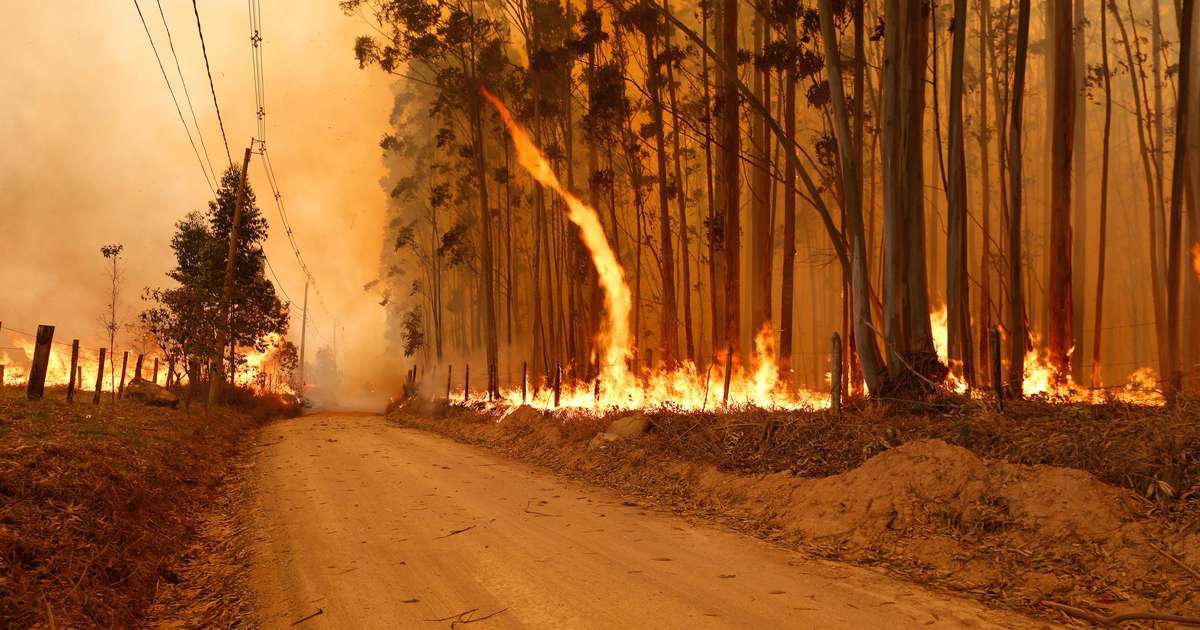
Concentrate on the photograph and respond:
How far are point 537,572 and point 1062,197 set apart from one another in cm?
976

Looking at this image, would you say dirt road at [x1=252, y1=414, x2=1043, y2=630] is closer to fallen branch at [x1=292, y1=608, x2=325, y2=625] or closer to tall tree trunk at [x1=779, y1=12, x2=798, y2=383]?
fallen branch at [x1=292, y1=608, x2=325, y2=625]

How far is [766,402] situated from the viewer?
1245 cm

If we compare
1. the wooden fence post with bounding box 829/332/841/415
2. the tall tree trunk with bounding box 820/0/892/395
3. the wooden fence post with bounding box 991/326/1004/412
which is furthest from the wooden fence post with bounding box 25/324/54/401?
the wooden fence post with bounding box 991/326/1004/412

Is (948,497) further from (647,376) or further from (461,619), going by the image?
(647,376)

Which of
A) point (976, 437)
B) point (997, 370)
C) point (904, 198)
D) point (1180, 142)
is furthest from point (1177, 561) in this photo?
point (1180, 142)

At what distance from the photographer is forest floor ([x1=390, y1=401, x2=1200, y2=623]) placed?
166 inches

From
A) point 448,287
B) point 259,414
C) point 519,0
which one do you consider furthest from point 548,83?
point 448,287

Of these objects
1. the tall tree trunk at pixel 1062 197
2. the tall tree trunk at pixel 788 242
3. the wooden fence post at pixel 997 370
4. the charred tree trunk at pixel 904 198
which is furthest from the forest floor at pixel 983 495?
the tall tree trunk at pixel 788 242

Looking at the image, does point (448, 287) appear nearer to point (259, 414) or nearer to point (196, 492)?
point (259, 414)

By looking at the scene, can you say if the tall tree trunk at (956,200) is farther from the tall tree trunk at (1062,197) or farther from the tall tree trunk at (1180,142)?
the tall tree trunk at (1180,142)

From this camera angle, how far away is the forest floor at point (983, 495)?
4219mm

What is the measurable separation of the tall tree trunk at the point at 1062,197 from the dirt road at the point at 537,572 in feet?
22.8

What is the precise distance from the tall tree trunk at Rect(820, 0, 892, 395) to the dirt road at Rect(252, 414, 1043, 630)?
3489mm

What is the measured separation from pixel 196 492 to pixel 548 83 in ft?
64.4
